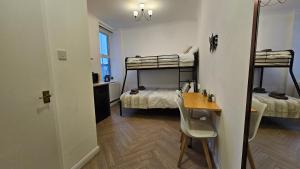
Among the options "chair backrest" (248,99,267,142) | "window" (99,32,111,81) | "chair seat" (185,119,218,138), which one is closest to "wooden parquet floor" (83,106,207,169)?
"chair seat" (185,119,218,138)

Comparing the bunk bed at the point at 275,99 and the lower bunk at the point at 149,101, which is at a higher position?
the bunk bed at the point at 275,99

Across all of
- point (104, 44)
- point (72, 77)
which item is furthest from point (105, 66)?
point (72, 77)

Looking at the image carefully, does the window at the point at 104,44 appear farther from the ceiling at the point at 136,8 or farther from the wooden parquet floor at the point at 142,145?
the wooden parquet floor at the point at 142,145

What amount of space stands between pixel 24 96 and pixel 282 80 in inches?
68.5

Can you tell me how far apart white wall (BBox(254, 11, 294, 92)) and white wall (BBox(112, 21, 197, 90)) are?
371 cm

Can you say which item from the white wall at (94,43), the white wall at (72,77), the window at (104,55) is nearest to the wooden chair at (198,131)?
the white wall at (72,77)

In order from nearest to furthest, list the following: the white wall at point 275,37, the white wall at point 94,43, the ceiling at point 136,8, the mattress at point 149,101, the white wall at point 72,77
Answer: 1. the white wall at point 275,37
2. the white wall at point 72,77
3. the ceiling at point 136,8
4. the mattress at point 149,101
5. the white wall at point 94,43

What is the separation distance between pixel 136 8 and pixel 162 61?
1399mm

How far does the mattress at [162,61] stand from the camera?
12.1 ft

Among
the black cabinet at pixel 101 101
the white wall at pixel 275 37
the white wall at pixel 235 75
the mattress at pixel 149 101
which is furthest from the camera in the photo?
the mattress at pixel 149 101

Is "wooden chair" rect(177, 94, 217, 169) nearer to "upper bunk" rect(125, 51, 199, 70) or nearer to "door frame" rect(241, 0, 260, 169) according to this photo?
"door frame" rect(241, 0, 260, 169)

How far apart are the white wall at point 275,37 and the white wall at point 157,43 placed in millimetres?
3706

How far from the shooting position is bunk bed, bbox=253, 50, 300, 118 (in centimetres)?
66

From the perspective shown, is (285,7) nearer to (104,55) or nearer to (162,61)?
(162,61)
